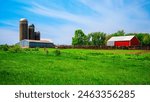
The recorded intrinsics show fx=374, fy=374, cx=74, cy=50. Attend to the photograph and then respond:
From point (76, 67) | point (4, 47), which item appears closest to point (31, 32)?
point (4, 47)

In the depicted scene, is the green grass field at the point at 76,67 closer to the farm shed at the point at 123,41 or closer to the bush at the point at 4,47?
the bush at the point at 4,47

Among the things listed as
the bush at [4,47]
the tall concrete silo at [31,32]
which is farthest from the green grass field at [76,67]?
the tall concrete silo at [31,32]

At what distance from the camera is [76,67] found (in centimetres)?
675

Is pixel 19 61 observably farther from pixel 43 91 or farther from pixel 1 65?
pixel 43 91

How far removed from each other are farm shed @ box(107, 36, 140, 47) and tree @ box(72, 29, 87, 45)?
45 cm

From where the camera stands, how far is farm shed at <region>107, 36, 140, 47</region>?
22.1ft

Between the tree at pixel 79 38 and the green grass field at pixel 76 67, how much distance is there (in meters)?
0.15

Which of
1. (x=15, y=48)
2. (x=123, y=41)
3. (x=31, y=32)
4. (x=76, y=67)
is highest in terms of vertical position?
(x=31, y=32)

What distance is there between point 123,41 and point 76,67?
976 mm

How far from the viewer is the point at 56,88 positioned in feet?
20.1

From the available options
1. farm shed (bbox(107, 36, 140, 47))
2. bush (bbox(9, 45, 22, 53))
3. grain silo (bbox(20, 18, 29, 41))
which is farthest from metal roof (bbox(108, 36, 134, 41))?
bush (bbox(9, 45, 22, 53))

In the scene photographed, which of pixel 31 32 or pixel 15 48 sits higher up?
pixel 31 32

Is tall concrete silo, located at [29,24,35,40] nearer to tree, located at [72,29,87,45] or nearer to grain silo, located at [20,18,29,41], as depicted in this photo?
grain silo, located at [20,18,29,41]

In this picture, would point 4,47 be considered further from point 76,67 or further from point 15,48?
point 76,67
